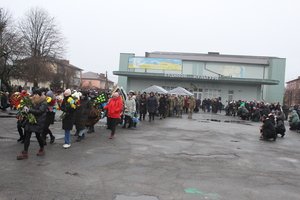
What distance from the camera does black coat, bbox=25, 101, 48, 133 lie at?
8898 mm

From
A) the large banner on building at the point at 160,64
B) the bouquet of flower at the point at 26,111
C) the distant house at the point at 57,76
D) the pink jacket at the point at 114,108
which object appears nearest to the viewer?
the bouquet of flower at the point at 26,111

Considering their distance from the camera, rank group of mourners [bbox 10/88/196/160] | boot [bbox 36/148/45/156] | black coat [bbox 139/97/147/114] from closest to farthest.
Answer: group of mourners [bbox 10/88/196/160], boot [bbox 36/148/45/156], black coat [bbox 139/97/147/114]

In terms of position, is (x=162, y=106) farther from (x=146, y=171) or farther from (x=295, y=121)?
(x=146, y=171)

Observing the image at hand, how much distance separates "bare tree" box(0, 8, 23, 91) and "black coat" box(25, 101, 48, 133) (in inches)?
1146

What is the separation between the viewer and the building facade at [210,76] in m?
53.1

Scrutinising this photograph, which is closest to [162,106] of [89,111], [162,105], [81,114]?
[162,105]

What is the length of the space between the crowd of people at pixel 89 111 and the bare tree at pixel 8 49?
1804 centimetres

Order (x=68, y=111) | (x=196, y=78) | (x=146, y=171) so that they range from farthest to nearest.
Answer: (x=196, y=78)
(x=68, y=111)
(x=146, y=171)

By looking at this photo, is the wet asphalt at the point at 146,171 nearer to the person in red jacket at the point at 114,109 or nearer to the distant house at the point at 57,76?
the person in red jacket at the point at 114,109

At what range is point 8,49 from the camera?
39.3m

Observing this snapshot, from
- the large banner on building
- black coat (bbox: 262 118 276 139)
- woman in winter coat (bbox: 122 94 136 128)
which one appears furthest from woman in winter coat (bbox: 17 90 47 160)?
the large banner on building

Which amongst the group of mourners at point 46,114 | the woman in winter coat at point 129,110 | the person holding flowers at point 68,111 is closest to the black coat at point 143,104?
the woman in winter coat at point 129,110

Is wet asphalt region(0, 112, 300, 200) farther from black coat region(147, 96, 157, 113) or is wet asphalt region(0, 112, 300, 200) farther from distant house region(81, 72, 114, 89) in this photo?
distant house region(81, 72, 114, 89)

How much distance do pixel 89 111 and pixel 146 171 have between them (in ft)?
17.6
